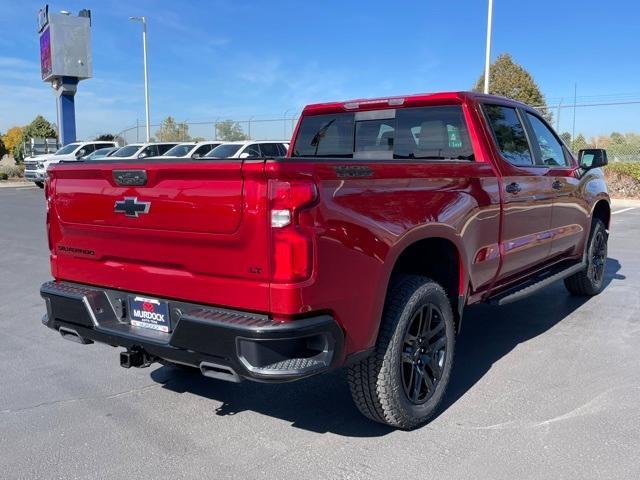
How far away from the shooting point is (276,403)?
3.93m

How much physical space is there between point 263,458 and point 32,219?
13808mm

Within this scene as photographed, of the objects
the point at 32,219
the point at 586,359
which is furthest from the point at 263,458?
the point at 32,219

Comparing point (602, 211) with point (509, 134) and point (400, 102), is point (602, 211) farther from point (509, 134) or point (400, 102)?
point (400, 102)

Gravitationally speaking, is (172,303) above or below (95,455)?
above

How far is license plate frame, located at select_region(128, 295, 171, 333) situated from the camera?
3.14m

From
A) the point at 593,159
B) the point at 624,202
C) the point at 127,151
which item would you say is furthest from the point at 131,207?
the point at 127,151

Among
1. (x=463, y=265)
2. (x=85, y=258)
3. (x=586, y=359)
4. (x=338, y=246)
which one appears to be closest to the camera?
(x=338, y=246)

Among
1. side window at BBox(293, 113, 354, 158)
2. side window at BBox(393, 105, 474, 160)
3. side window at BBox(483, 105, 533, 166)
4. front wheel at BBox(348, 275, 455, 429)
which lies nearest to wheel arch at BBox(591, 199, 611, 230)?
side window at BBox(483, 105, 533, 166)

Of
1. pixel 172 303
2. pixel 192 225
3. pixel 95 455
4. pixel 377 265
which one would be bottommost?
pixel 95 455

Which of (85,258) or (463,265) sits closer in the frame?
(85,258)

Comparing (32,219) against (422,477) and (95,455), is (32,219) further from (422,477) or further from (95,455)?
(422,477)

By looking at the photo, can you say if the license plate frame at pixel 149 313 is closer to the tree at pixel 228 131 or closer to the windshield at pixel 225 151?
the windshield at pixel 225 151

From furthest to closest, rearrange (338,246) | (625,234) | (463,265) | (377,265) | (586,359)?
1. (625,234)
2. (586,359)
3. (463,265)
4. (377,265)
5. (338,246)

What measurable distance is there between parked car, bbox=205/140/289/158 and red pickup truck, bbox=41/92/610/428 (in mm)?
15460
